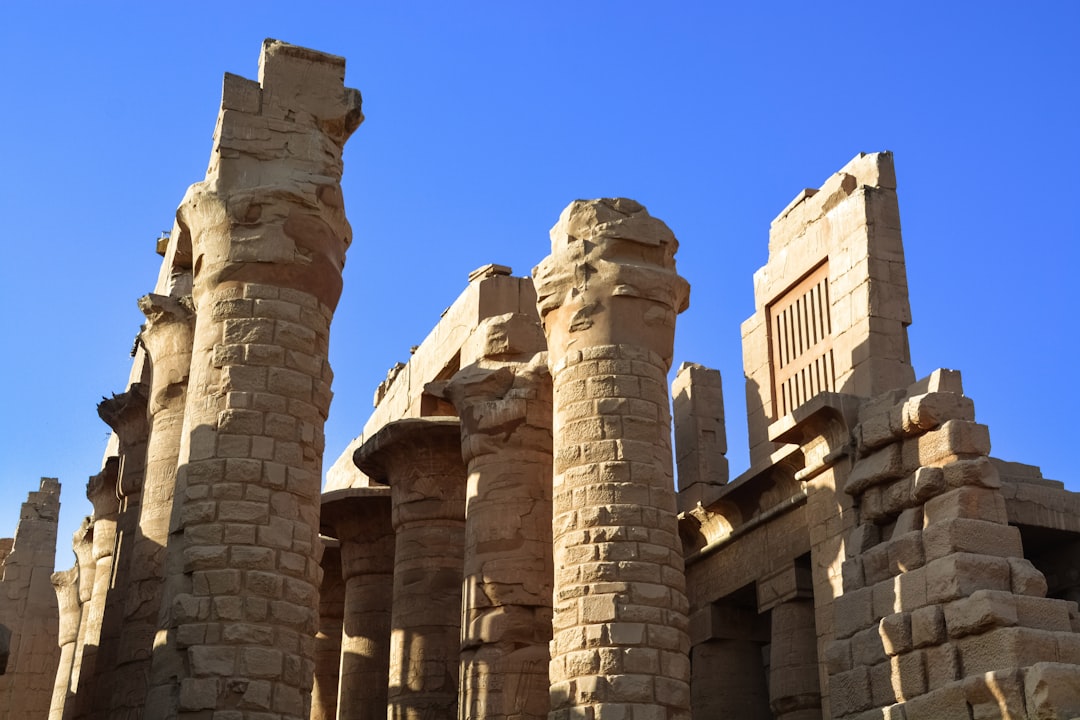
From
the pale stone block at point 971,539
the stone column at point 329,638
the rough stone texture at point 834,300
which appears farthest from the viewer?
the stone column at point 329,638

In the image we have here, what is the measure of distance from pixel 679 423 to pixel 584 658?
7.23 meters

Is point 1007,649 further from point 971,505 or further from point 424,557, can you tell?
point 424,557

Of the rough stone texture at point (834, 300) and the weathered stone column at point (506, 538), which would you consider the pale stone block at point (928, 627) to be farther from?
the weathered stone column at point (506, 538)

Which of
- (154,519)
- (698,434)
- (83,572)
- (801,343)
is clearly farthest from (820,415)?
(83,572)

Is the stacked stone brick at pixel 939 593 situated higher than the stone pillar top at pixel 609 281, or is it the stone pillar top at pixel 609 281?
the stone pillar top at pixel 609 281

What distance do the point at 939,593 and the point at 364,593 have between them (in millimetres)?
9835

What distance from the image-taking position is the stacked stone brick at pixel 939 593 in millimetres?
11000

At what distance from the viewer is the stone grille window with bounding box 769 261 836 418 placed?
53.0ft

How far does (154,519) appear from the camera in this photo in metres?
15.0

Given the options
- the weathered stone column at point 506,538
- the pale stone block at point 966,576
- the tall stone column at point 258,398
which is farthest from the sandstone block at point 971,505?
the tall stone column at point 258,398

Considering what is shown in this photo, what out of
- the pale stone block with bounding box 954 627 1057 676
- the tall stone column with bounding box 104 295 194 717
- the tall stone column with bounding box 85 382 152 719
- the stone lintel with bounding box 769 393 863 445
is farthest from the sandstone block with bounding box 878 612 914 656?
the tall stone column with bounding box 85 382 152 719

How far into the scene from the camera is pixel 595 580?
1285 cm

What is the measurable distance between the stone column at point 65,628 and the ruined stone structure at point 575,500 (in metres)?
3.72

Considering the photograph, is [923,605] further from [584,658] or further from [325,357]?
[325,357]
